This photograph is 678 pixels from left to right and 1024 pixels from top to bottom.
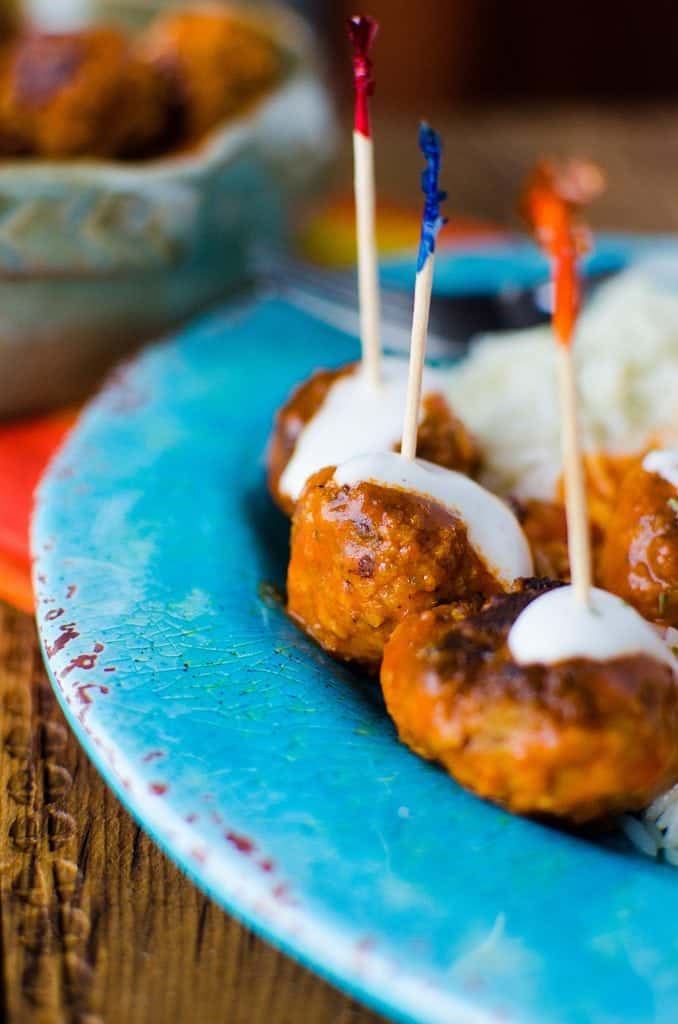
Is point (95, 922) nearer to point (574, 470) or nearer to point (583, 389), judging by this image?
point (574, 470)

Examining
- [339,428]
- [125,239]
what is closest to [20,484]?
[125,239]

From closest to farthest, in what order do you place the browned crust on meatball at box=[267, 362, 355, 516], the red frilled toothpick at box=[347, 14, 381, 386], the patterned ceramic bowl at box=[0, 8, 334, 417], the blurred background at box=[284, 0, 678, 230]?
the red frilled toothpick at box=[347, 14, 381, 386], the browned crust on meatball at box=[267, 362, 355, 516], the patterned ceramic bowl at box=[0, 8, 334, 417], the blurred background at box=[284, 0, 678, 230]

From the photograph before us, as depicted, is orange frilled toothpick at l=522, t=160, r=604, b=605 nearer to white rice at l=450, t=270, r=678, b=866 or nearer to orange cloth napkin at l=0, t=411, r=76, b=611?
white rice at l=450, t=270, r=678, b=866

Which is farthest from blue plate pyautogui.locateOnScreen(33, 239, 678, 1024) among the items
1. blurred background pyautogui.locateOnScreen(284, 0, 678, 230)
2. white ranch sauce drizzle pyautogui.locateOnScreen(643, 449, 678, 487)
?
blurred background pyautogui.locateOnScreen(284, 0, 678, 230)

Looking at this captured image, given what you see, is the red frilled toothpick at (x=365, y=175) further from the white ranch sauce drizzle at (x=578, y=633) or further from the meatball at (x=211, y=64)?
the meatball at (x=211, y=64)

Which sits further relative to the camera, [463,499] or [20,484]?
[20,484]

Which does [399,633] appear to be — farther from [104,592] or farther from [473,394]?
[473,394]

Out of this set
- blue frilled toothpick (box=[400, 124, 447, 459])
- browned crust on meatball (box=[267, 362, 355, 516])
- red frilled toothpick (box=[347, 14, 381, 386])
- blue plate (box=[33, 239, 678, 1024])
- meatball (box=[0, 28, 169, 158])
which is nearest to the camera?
blue plate (box=[33, 239, 678, 1024])
